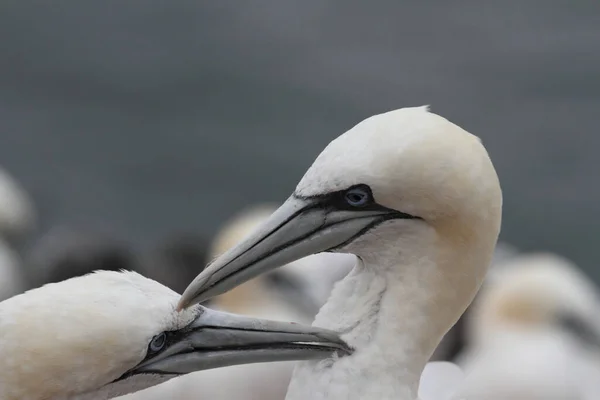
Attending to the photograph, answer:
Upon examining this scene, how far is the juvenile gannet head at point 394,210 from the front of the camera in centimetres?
389

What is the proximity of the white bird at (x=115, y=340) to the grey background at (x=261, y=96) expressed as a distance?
781cm

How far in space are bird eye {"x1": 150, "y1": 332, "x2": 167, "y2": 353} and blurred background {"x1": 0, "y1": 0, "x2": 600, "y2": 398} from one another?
Answer: 714cm

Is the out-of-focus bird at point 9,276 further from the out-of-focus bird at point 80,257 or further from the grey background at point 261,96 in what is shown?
the grey background at point 261,96

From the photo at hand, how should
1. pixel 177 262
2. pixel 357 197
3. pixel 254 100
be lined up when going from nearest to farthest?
pixel 357 197
pixel 177 262
pixel 254 100

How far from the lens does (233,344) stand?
13.5 feet

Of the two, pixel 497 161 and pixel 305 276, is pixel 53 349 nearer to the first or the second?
pixel 305 276

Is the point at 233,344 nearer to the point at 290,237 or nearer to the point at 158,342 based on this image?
the point at 158,342

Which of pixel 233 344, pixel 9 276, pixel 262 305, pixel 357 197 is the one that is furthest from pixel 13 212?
pixel 357 197

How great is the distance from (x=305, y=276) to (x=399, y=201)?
15.8 feet

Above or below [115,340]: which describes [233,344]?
below

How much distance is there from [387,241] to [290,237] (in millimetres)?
293

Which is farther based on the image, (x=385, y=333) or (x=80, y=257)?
(x=80, y=257)

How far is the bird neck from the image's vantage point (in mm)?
4035

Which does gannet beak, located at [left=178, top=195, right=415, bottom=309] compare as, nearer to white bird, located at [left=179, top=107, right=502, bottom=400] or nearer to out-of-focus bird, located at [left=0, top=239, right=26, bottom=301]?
white bird, located at [left=179, top=107, right=502, bottom=400]
